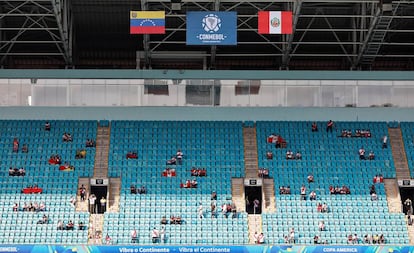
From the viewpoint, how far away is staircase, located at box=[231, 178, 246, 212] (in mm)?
47906

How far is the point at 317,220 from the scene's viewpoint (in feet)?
154

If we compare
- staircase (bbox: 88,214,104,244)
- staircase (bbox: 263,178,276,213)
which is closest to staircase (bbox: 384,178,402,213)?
staircase (bbox: 263,178,276,213)

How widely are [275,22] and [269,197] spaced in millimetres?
9898

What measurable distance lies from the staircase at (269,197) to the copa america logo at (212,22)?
9387 mm

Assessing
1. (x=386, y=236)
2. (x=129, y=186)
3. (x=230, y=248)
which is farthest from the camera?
(x=129, y=186)

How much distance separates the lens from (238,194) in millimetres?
48875

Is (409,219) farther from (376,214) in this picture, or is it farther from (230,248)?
(230,248)

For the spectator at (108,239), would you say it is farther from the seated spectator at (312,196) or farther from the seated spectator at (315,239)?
the seated spectator at (312,196)

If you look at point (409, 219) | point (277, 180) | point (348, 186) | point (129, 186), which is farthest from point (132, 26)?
point (409, 219)

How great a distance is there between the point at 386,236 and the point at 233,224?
8204 mm

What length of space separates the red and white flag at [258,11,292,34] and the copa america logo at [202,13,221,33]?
2378 millimetres

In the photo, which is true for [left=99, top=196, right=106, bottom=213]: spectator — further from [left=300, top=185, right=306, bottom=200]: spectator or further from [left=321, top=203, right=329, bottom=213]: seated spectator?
[left=321, top=203, right=329, bottom=213]: seated spectator

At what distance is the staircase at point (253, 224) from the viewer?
4607cm

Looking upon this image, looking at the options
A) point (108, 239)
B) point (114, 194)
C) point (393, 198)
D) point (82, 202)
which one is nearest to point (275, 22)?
point (393, 198)
